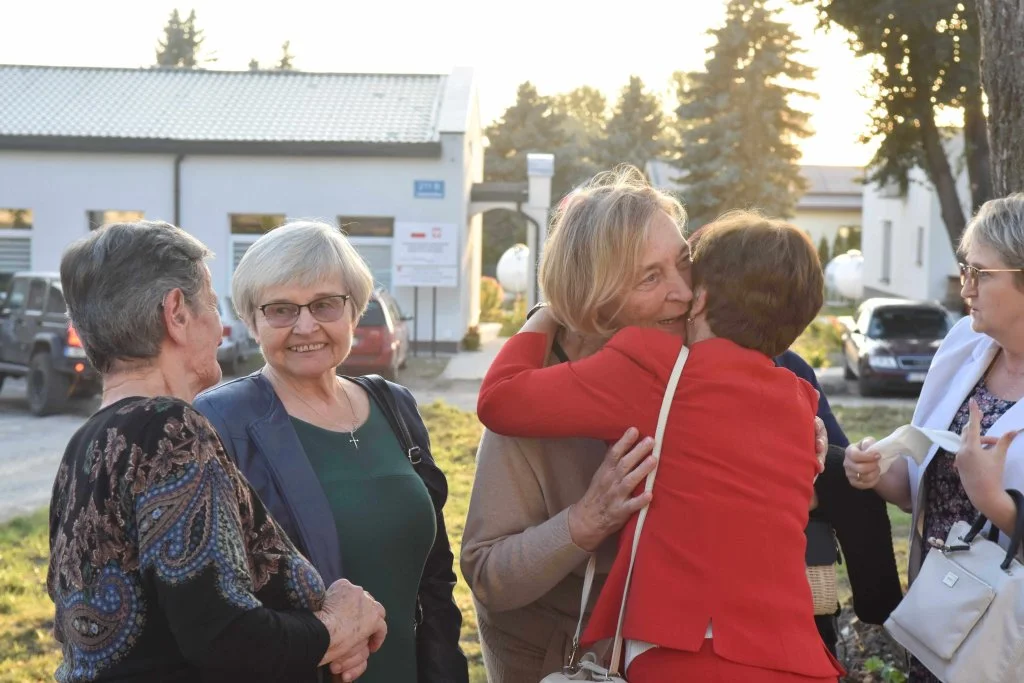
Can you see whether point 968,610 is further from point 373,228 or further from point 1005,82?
point 373,228

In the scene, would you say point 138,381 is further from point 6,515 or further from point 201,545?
point 6,515

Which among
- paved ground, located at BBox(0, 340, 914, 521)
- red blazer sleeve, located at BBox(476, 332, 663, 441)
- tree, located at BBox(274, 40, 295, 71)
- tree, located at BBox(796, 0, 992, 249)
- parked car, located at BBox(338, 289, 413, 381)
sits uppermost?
tree, located at BBox(274, 40, 295, 71)

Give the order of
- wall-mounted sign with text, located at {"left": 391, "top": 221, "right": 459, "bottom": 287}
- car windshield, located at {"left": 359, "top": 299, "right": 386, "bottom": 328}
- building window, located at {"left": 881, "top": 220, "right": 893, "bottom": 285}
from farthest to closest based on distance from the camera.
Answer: building window, located at {"left": 881, "top": 220, "right": 893, "bottom": 285} → wall-mounted sign with text, located at {"left": 391, "top": 221, "right": 459, "bottom": 287} → car windshield, located at {"left": 359, "top": 299, "right": 386, "bottom": 328}

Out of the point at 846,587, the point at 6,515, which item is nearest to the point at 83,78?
the point at 6,515

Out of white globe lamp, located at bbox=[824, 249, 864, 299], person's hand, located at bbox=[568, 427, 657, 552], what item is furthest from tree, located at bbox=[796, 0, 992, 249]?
white globe lamp, located at bbox=[824, 249, 864, 299]

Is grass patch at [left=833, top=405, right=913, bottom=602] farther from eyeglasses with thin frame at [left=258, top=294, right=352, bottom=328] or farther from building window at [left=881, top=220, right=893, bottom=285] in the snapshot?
building window at [left=881, top=220, right=893, bottom=285]

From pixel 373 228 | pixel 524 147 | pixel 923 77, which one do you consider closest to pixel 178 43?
pixel 524 147

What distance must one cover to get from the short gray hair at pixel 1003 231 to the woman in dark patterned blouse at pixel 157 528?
6.58ft

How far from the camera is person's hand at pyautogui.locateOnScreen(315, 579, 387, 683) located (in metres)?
2.58

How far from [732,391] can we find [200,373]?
117 centimetres

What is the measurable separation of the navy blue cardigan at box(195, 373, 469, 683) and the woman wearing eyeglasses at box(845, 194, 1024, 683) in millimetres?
1236

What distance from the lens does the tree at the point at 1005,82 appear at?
15.3ft

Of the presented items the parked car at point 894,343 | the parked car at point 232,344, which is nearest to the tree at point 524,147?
the parked car at point 232,344

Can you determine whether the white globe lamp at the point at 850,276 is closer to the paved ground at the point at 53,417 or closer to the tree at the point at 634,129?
the tree at the point at 634,129
